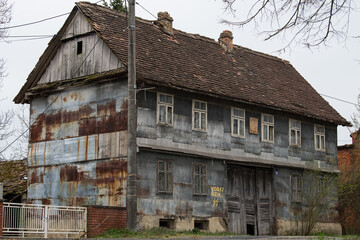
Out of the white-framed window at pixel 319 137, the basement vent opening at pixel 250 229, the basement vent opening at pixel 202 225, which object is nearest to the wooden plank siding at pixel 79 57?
the basement vent opening at pixel 202 225

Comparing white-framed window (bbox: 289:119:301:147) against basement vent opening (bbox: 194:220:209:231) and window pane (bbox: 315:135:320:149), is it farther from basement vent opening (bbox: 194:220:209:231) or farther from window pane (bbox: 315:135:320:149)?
basement vent opening (bbox: 194:220:209:231)

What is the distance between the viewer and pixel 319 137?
3309 centimetres

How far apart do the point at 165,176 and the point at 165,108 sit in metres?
2.85

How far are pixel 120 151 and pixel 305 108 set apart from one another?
1211cm

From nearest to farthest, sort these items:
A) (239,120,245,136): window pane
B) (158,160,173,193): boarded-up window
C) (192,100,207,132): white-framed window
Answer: (158,160,173,193): boarded-up window → (192,100,207,132): white-framed window → (239,120,245,136): window pane

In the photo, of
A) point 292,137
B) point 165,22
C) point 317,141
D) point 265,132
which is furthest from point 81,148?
point 317,141

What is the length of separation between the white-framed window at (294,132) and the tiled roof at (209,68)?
0.78 m

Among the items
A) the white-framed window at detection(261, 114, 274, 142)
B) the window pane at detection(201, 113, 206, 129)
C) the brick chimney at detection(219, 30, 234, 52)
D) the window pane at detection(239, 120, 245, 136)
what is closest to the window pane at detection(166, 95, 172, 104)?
the window pane at detection(201, 113, 206, 129)

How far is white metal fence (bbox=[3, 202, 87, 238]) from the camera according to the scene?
19641 millimetres

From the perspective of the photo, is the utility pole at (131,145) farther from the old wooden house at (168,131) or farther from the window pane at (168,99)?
the window pane at (168,99)

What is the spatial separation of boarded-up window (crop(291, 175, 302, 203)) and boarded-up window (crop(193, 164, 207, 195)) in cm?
642

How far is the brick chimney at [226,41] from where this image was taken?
33688mm

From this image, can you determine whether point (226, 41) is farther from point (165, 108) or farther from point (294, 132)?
point (165, 108)

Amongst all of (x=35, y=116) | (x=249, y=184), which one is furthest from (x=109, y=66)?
(x=249, y=184)
